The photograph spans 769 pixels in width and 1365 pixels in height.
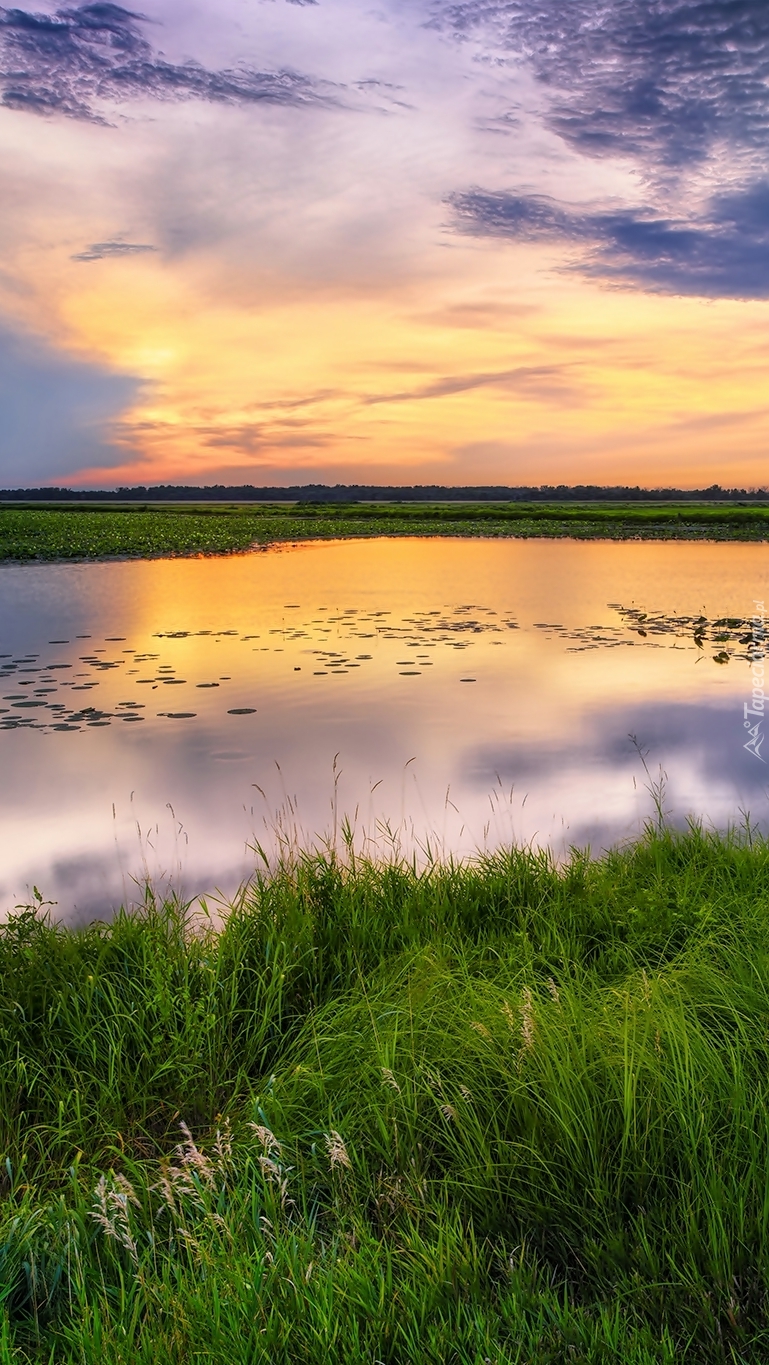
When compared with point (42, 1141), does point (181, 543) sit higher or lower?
higher

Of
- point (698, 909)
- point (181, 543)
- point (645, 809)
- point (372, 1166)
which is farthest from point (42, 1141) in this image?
point (181, 543)

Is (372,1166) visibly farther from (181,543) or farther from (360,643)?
(181,543)

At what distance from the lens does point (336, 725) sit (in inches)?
375

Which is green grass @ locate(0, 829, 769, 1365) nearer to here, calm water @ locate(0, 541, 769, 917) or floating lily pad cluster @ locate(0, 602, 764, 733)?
calm water @ locate(0, 541, 769, 917)

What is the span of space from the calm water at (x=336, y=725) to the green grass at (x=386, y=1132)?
1380 millimetres

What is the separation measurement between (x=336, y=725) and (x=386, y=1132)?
6.69 metres

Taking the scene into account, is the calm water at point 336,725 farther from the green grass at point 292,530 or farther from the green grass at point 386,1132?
the green grass at point 292,530

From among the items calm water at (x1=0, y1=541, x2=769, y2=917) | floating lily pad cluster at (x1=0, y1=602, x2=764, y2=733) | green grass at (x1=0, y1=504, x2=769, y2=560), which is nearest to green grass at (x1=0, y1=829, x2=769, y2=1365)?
calm water at (x1=0, y1=541, x2=769, y2=917)

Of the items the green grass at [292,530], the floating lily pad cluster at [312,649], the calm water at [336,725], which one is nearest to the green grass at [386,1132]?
the calm water at [336,725]

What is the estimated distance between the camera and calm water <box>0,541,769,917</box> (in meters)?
6.58

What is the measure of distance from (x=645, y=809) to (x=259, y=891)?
367cm

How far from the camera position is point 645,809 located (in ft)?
23.5

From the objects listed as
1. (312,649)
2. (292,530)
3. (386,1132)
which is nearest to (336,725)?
(312,649)

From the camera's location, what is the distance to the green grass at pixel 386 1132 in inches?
88.3
